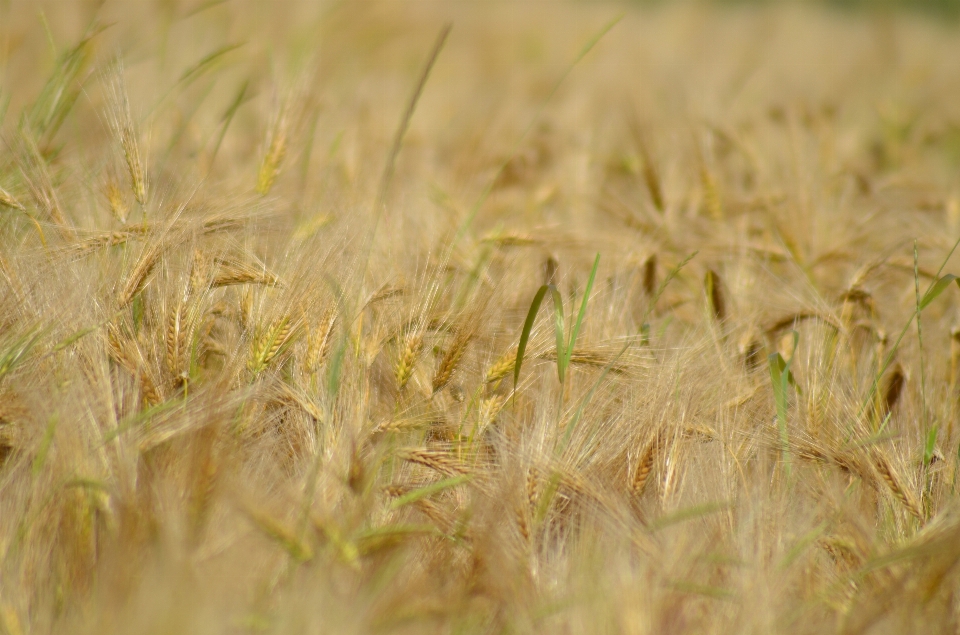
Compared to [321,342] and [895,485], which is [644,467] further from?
[321,342]

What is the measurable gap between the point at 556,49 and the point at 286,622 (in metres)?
4.74

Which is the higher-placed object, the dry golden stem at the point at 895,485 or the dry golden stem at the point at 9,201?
the dry golden stem at the point at 9,201

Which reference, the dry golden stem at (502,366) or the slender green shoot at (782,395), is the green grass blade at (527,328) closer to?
the dry golden stem at (502,366)

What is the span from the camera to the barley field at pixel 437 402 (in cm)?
81

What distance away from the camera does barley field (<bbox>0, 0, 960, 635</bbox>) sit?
806 millimetres

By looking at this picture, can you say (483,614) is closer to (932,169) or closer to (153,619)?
(153,619)

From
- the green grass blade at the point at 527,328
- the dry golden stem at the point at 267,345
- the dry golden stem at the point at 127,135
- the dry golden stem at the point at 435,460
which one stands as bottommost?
the dry golden stem at the point at 435,460

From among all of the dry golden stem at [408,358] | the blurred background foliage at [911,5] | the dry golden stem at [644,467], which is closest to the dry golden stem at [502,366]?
the dry golden stem at [408,358]

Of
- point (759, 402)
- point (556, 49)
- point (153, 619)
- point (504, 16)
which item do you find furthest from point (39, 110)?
point (504, 16)

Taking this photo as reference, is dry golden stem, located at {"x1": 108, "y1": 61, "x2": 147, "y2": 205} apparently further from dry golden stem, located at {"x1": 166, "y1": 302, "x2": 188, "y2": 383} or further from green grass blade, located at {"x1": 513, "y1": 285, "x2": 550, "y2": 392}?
green grass blade, located at {"x1": 513, "y1": 285, "x2": 550, "y2": 392}

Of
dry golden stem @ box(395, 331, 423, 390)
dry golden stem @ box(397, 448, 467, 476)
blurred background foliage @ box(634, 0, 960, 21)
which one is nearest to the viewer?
dry golden stem @ box(397, 448, 467, 476)

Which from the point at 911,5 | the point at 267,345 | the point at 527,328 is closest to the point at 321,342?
the point at 267,345

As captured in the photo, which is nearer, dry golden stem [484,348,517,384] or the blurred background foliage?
dry golden stem [484,348,517,384]

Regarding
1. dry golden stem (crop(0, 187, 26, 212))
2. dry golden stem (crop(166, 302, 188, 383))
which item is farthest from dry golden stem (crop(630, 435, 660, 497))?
dry golden stem (crop(0, 187, 26, 212))
